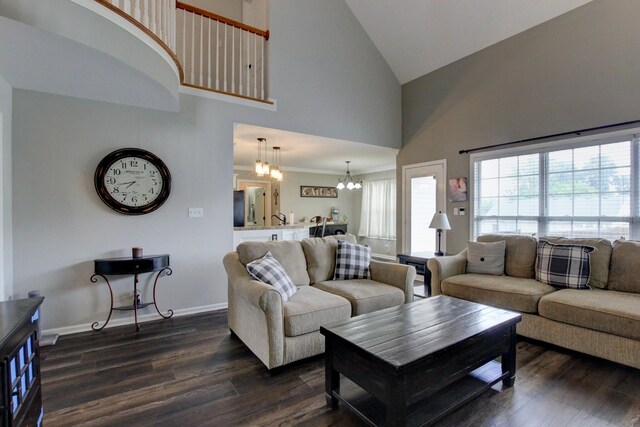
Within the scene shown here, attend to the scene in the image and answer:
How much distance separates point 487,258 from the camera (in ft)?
11.4

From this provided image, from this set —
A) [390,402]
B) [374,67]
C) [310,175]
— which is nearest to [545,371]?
[390,402]

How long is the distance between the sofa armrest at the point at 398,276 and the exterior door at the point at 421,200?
2.12 meters

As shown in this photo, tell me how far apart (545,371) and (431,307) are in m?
0.94

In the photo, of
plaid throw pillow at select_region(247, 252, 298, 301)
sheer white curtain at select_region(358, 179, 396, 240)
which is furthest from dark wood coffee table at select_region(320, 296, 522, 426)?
sheer white curtain at select_region(358, 179, 396, 240)

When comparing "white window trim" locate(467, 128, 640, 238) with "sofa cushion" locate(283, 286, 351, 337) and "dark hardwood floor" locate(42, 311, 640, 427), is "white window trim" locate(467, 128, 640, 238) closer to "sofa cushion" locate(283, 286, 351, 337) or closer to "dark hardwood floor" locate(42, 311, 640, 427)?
"dark hardwood floor" locate(42, 311, 640, 427)

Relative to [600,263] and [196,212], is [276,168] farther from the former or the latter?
[600,263]

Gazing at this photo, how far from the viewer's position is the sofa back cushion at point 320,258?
3189mm

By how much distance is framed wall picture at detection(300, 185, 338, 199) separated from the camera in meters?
8.24

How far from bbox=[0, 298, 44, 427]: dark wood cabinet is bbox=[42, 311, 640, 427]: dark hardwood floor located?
54 centimetres

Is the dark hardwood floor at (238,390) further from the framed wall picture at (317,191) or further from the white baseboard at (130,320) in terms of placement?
the framed wall picture at (317,191)

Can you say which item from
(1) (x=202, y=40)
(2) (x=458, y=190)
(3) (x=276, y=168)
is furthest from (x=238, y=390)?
(2) (x=458, y=190)

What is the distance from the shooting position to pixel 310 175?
835 centimetres

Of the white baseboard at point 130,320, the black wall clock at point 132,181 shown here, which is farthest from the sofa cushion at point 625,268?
the black wall clock at point 132,181

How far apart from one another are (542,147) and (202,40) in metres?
4.40
